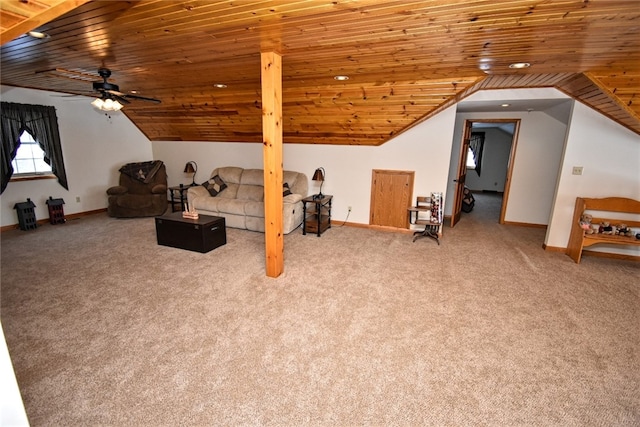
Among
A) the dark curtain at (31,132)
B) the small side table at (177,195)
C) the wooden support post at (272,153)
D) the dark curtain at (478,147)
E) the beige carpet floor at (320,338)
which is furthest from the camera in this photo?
the dark curtain at (478,147)

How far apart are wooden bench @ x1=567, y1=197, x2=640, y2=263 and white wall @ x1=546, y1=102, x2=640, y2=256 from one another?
0.13 metres

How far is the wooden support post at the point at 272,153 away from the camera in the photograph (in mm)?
2707

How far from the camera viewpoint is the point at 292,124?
4.82m

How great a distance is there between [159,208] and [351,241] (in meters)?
3.69

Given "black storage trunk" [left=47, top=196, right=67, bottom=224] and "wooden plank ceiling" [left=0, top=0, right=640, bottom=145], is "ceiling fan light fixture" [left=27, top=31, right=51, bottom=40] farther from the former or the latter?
"black storage trunk" [left=47, top=196, right=67, bottom=224]

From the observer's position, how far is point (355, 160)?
199 inches

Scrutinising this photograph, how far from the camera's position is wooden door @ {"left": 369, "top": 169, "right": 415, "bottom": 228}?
4863 millimetres

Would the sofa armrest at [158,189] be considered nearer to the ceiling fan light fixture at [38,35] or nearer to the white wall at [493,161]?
the ceiling fan light fixture at [38,35]

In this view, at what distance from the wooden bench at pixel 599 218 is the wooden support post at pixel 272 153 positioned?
368 centimetres

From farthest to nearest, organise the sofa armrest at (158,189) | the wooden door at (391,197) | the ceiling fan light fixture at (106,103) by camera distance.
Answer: the sofa armrest at (158,189) → the wooden door at (391,197) → the ceiling fan light fixture at (106,103)

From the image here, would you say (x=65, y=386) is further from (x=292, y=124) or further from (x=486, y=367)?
(x=292, y=124)

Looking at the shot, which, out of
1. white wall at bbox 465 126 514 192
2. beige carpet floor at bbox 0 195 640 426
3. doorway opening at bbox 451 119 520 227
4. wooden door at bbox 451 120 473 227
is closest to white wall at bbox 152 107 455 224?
wooden door at bbox 451 120 473 227

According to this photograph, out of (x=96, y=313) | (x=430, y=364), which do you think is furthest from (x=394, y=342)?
(x=96, y=313)

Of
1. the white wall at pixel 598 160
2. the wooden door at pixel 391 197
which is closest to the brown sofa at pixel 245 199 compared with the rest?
the wooden door at pixel 391 197
